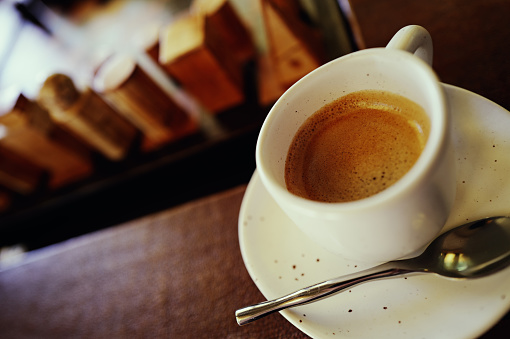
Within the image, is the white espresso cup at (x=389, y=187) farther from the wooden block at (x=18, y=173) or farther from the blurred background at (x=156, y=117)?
the wooden block at (x=18, y=173)

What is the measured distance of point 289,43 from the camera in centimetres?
82

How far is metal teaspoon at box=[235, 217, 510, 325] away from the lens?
38cm

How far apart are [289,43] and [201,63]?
21cm

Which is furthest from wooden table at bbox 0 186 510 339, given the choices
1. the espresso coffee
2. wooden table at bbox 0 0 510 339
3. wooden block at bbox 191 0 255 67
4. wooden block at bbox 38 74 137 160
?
wooden block at bbox 191 0 255 67

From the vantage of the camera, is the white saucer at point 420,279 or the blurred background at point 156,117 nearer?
the white saucer at point 420,279

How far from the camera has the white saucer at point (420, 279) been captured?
378mm

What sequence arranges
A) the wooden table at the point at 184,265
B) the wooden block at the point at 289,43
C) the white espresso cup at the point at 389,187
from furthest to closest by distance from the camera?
the wooden block at the point at 289,43
the wooden table at the point at 184,265
the white espresso cup at the point at 389,187

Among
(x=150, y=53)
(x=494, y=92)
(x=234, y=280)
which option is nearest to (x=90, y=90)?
(x=150, y=53)

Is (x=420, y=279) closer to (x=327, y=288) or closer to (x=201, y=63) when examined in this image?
(x=327, y=288)

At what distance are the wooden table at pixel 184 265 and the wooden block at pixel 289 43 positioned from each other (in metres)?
0.11

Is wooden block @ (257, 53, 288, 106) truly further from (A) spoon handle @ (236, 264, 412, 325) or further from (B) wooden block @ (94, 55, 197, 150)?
(A) spoon handle @ (236, 264, 412, 325)

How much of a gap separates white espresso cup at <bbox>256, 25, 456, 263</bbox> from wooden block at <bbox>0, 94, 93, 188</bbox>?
754 millimetres

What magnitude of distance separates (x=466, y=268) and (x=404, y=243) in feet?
0.23

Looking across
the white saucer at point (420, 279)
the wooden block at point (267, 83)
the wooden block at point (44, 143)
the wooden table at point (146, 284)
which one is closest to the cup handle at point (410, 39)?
the white saucer at point (420, 279)
